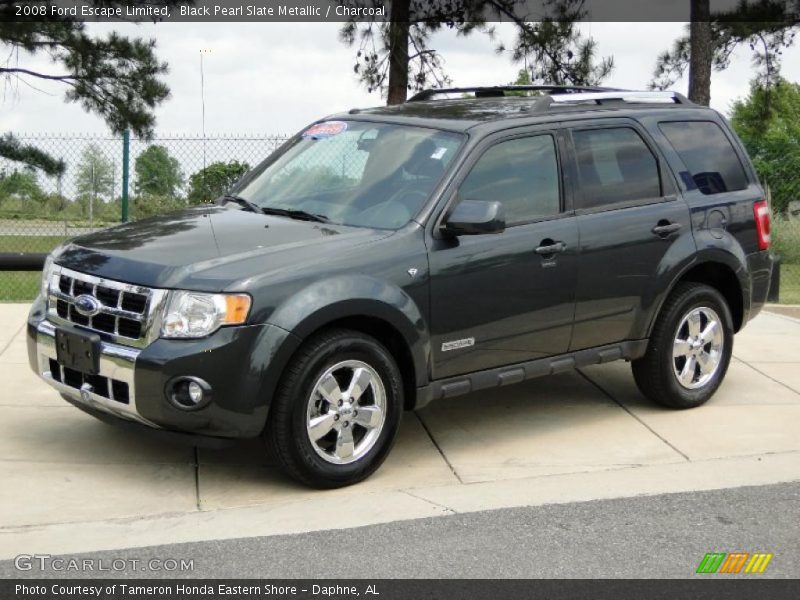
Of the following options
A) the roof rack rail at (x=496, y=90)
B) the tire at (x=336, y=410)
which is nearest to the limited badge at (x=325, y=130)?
the roof rack rail at (x=496, y=90)

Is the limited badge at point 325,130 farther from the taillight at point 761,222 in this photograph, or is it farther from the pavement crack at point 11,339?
the pavement crack at point 11,339

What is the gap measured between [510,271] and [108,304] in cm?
216

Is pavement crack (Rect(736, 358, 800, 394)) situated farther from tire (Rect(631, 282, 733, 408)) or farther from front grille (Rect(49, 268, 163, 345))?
front grille (Rect(49, 268, 163, 345))

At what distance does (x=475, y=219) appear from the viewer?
6473 millimetres

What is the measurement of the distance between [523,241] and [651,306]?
1.11 metres

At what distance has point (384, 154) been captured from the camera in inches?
280

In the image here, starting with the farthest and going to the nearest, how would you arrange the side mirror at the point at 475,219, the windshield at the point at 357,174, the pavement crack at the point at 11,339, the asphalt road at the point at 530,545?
the pavement crack at the point at 11,339
the windshield at the point at 357,174
the side mirror at the point at 475,219
the asphalt road at the point at 530,545

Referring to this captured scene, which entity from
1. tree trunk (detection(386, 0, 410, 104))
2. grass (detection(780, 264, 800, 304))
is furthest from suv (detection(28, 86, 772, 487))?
tree trunk (detection(386, 0, 410, 104))

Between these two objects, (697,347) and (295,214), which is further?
(697,347)

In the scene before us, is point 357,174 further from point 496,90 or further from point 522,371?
point 496,90

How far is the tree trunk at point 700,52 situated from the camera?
62.3 ft

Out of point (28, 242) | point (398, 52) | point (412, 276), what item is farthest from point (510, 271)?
point (398, 52)

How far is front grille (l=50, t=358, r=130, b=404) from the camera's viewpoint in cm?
608

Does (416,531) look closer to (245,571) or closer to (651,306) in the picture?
(245,571)
